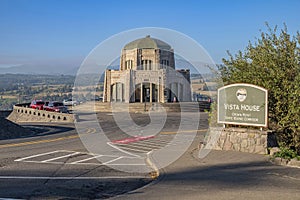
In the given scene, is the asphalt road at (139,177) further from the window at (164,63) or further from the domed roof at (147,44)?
the domed roof at (147,44)

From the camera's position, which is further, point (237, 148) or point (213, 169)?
point (237, 148)

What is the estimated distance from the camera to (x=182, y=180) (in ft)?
33.1

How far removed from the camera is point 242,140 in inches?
567

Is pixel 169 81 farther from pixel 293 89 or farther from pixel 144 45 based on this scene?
pixel 293 89

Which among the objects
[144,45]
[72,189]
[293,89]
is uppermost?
[144,45]

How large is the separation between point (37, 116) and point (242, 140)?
109 feet

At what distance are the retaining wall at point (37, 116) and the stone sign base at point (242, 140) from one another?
23.8 m

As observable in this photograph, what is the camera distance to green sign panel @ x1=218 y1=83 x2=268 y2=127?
1427cm

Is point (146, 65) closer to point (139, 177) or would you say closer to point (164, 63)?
point (164, 63)

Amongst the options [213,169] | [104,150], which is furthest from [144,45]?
[213,169]

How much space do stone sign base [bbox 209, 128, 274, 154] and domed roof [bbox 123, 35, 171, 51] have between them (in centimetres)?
3976

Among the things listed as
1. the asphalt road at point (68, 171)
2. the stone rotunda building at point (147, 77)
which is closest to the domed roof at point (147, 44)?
the stone rotunda building at point (147, 77)

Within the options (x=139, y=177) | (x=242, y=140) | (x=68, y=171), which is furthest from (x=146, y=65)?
(x=139, y=177)

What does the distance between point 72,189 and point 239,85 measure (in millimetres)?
7874
